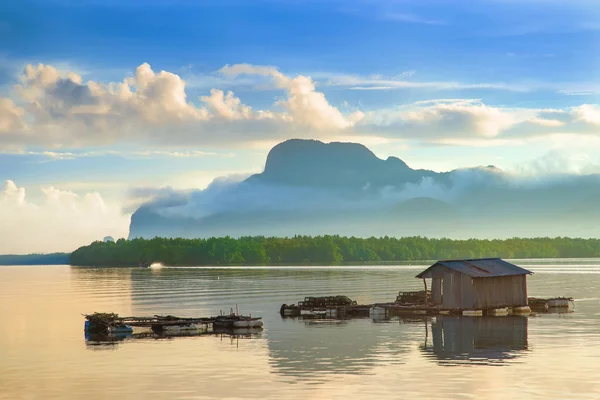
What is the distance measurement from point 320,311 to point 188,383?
153 ft

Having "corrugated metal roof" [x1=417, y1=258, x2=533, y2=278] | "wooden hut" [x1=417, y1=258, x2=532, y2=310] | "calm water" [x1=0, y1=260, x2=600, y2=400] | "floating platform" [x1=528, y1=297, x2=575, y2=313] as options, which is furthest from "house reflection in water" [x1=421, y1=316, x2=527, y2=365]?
"floating platform" [x1=528, y1=297, x2=575, y2=313]

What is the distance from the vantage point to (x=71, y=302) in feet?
424

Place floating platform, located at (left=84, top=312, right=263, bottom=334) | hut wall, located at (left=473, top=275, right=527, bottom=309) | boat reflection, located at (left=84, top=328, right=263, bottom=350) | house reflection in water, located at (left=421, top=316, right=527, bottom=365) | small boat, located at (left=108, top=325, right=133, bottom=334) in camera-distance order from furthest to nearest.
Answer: hut wall, located at (left=473, top=275, right=527, bottom=309) → floating platform, located at (left=84, top=312, right=263, bottom=334) → small boat, located at (left=108, top=325, right=133, bottom=334) → boat reflection, located at (left=84, top=328, right=263, bottom=350) → house reflection in water, located at (left=421, top=316, right=527, bottom=365)

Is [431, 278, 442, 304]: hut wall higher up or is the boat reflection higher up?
[431, 278, 442, 304]: hut wall

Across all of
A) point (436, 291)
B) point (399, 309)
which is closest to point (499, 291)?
point (436, 291)

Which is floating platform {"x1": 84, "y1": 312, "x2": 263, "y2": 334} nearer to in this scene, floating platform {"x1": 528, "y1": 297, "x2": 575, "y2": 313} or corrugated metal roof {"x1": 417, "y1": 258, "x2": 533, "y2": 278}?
corrugated metal roof {"x1": 417, "y1": 258, "x2": 533, "y2": 278}

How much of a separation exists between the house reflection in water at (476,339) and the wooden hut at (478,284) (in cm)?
273

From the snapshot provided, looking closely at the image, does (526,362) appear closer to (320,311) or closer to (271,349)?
(271,349)

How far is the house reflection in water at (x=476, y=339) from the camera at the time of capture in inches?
2387

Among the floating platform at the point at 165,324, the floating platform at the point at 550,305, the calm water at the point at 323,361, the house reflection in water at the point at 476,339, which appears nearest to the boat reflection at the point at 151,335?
the floating platform at the point at 165,324

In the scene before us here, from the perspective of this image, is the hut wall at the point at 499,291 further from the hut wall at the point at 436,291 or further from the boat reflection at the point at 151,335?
the boat reflection at the point at 151,335

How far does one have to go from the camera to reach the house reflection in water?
199 ft

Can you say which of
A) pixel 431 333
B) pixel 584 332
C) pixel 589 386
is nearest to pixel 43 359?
pixel 431 333

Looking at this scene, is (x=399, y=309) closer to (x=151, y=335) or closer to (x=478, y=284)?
(x=478, y=284)
